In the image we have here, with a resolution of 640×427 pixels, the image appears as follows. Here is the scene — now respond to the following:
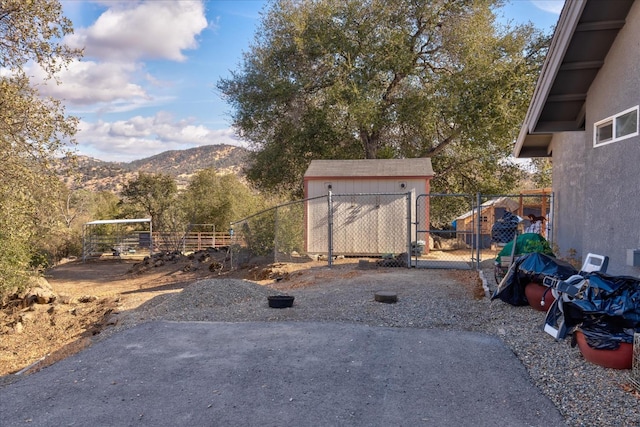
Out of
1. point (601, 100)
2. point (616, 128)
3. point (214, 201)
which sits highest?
point (601, 100)

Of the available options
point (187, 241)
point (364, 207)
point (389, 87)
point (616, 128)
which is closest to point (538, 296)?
point (616, 128)

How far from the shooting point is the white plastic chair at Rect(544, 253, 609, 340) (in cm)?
514

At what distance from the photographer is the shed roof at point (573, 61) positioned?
6684 millimetres

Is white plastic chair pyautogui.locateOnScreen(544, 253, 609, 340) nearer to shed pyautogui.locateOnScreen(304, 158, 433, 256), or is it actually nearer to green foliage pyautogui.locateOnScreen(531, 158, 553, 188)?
shed pyautogui.locateOnScreen(304, 158, 433, 256)

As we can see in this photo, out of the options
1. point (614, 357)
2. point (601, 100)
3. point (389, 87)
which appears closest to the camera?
point (614, 357)

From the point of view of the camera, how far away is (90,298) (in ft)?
42.1

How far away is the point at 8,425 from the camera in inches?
144

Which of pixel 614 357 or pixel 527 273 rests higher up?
pixel 527 273

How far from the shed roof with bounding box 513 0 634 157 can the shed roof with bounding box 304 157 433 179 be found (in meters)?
6.30

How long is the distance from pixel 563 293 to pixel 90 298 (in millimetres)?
11672

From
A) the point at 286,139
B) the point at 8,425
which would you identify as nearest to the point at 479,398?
the point at 8,425

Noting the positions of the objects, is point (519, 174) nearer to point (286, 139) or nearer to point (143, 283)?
point (286, 139)

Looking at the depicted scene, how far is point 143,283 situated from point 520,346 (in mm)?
14488

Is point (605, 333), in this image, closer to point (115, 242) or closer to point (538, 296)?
point (538, 296)
